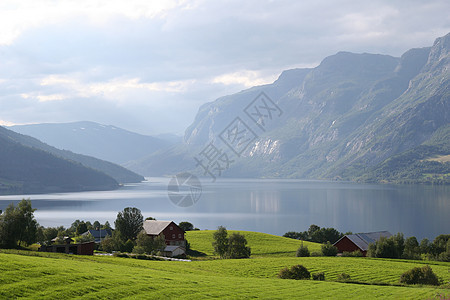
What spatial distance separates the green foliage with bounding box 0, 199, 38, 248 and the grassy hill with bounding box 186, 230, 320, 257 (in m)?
30.8

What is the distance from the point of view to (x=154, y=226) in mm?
84562

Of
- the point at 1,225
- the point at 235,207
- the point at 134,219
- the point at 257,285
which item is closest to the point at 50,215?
the point at 235,207

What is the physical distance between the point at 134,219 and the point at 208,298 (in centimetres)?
5866

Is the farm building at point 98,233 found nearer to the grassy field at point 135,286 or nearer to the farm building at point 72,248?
the farm building at point 72,248

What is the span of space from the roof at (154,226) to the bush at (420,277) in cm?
4961

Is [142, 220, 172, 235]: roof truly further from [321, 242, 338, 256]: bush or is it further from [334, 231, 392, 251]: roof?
[334, 231, 392, 251]: roof

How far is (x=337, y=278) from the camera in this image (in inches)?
1731

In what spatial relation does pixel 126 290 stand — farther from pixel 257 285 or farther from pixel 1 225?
pixel 1 225

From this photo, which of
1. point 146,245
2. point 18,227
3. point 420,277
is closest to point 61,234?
point 146,245

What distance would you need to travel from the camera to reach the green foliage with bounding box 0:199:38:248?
179ft

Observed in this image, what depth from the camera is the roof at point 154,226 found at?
82.7m

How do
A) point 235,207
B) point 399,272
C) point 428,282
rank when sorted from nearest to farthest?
point 428,282 < point 399,272 < point 235,207

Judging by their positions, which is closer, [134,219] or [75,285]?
[75,285]

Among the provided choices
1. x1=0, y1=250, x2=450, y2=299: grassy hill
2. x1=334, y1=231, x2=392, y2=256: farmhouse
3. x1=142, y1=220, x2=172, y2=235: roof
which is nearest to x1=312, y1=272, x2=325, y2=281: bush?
x1=0, y1=250, x2=450, y2=299: grassy hill
